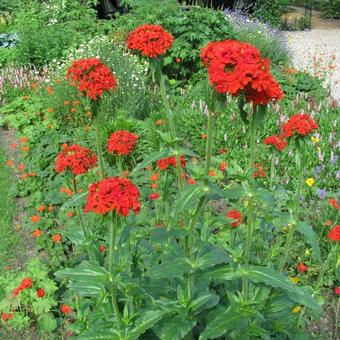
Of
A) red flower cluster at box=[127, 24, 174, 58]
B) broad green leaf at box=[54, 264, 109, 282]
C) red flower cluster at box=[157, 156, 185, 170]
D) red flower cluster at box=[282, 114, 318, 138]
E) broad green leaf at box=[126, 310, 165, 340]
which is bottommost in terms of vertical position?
broad green leaf at box=[126, 310, 165, 340]

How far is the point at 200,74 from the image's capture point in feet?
24.2

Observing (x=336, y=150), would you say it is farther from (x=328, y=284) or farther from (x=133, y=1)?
(x=133, y=1)

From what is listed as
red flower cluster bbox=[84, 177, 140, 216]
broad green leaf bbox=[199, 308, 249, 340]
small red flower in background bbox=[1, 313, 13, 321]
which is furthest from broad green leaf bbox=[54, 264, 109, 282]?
small red flower in background bbox=[1, 313, 13, 321]

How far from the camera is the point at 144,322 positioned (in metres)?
2.12

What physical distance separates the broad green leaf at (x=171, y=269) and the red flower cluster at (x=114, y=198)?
365 mm

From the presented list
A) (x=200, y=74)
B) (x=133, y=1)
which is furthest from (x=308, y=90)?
(x=133, y=1)

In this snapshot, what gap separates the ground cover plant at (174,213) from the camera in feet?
6.59

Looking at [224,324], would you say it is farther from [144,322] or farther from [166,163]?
[166,163]

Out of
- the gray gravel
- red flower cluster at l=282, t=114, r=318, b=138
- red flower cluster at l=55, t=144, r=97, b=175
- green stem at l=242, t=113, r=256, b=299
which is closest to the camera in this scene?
green stem at l=242, t=113, r=256, b=299

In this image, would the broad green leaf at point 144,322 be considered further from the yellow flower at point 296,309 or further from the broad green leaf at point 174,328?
the yellow flower at point 296,309

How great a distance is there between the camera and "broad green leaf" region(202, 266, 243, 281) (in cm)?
212

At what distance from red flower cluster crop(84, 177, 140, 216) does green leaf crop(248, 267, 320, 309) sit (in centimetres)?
61

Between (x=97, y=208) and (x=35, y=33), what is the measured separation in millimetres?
7601

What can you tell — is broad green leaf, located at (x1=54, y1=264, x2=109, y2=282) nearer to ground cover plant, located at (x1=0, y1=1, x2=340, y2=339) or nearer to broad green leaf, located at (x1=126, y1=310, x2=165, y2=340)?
ground cover plant, located at (x1=0, y1=1, x2=340, y2=339)
